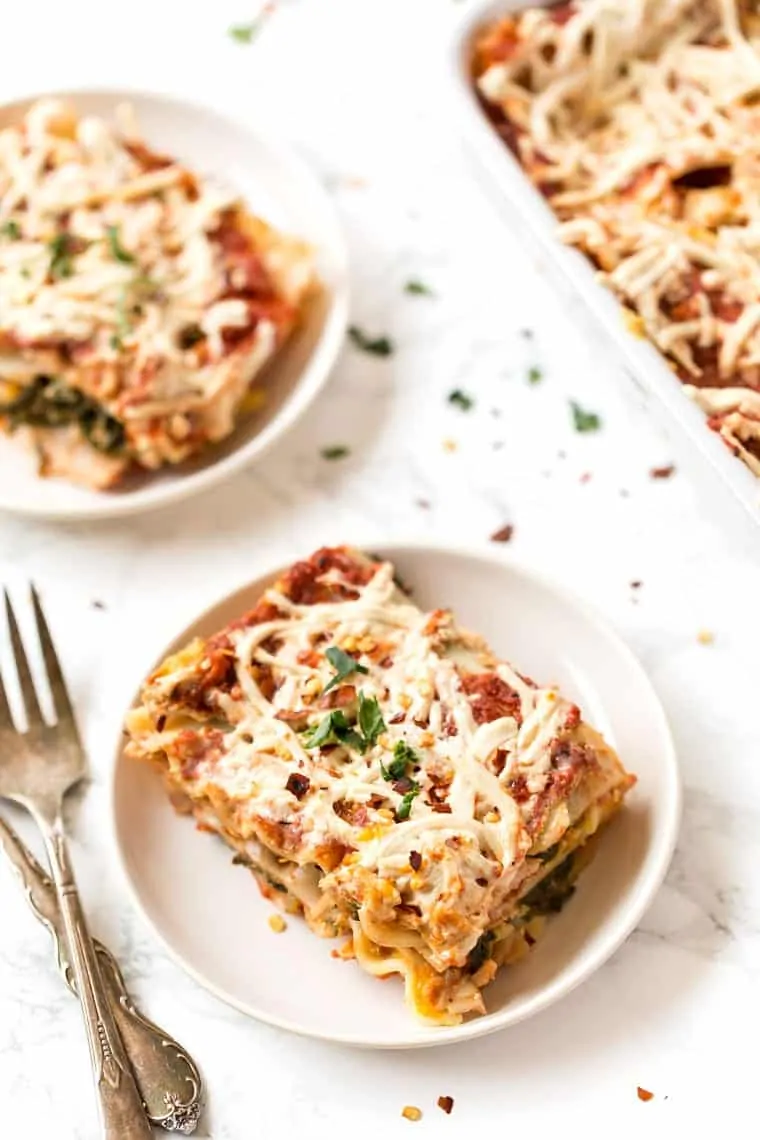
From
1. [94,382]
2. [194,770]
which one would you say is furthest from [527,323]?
[194,770]

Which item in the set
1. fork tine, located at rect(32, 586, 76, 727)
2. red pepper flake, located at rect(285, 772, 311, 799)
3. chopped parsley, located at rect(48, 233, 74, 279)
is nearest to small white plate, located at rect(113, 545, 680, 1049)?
fork tine, located at rect(32, 586, 76, 727)

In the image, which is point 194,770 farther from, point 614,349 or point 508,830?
point 614,349

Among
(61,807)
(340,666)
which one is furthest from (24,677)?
(340,666)

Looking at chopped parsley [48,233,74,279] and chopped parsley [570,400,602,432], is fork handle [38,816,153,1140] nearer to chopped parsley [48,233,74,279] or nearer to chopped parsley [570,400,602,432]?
chopped parsley [48,233,74,279]

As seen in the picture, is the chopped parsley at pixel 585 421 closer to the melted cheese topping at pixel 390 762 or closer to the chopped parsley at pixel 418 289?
the chopped parsley at pixel 418 289

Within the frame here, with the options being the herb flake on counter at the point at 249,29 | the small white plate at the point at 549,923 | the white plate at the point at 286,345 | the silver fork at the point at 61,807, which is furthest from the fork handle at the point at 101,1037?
the herb flake on counter at the point at 249,29

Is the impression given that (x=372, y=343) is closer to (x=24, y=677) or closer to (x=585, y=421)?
(x=585, y=421)
